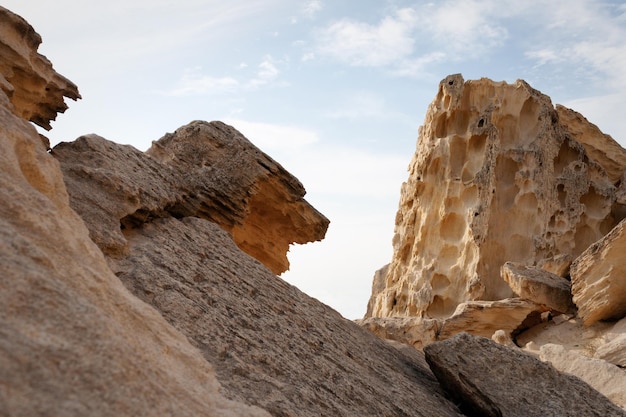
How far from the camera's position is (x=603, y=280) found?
57.4ft

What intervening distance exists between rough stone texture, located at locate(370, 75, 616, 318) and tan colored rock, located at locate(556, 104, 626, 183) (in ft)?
4.45

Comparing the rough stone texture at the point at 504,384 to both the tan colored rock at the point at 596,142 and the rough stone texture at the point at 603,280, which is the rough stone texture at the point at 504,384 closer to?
the rough stone texture at the point at 603,280

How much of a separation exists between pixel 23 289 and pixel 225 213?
705 cm

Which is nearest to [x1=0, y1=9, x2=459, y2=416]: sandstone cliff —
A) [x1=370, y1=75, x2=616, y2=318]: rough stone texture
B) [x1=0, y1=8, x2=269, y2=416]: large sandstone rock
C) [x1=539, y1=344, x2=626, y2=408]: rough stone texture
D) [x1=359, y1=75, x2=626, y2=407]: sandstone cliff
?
[x1=0, y1=8, x2=269, y2=416]: large sandstone rock

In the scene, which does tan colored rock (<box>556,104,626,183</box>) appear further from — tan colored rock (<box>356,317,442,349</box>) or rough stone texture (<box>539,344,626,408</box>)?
rough stone texture (<box>539,344,626,408</box>)

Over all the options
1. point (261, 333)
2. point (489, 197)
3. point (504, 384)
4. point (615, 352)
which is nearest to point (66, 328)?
point (261, 333)

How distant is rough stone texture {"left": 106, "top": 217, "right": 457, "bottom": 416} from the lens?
694 centimetres

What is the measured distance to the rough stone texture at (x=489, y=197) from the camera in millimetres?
24078

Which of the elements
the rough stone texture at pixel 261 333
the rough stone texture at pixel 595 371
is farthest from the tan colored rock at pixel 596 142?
the rough stone texture at pixel 261 333

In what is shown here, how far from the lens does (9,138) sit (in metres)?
5.68

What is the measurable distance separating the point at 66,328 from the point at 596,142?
26.7 m

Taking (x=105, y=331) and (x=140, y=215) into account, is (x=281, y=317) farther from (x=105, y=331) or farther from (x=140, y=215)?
(x=105, y=331)

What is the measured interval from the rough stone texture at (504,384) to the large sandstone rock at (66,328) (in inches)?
186

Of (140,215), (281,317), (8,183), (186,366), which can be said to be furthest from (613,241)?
(8,183)
